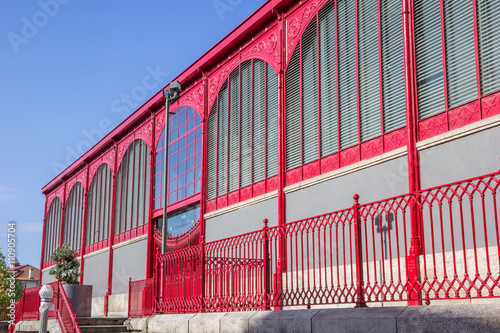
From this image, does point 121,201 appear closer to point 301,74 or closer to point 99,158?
point 99,158

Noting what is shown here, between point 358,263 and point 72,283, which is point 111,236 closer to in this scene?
point 72,283

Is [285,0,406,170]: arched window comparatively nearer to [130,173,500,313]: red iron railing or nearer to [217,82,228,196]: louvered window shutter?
[130,173,500,313]: red iron railing

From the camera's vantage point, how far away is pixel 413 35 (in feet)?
41.4

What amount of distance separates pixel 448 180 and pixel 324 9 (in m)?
6.49

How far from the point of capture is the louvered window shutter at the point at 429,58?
39.3ft

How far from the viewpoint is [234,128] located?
19.0 m

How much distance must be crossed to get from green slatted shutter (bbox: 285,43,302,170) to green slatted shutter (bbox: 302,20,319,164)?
263 mm

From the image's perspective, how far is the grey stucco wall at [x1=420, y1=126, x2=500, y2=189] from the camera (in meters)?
10.6

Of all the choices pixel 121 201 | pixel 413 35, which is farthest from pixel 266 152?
pixel 121 201

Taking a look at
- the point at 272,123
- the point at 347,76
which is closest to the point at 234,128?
the point at 272,123

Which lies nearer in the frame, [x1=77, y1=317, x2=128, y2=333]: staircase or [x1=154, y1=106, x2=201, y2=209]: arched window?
[x1=77, y1=317, x2=128, y2=333]: staircase

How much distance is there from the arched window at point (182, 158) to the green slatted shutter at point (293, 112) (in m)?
5.79

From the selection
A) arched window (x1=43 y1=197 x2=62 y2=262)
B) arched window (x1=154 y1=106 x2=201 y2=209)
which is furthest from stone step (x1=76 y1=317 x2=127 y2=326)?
arched window (x1=43 y1=197 x2=62 y2=262)

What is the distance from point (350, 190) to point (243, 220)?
4.96 meters
